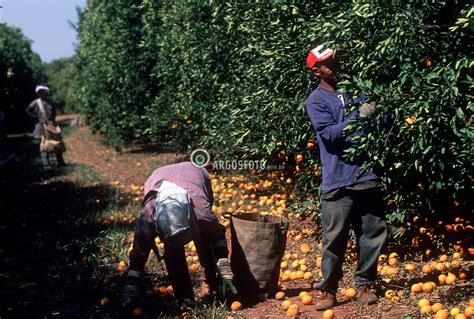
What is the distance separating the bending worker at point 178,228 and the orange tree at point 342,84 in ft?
4.18

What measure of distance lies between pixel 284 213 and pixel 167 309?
3068 mm

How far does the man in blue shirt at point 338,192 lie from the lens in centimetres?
421

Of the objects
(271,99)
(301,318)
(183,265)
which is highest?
(271,99)

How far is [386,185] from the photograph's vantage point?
4836mm

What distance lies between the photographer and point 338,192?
425cm

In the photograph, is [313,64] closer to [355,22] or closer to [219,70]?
[355,22]

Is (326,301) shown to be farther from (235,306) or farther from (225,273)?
(225,273)

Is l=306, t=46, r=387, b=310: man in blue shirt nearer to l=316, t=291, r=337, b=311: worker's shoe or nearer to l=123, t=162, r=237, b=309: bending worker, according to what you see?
l=316, t=291, r=337, b=311: worker's shoe

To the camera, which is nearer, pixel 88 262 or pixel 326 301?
pixel 326 301

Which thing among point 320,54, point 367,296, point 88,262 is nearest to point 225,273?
point 367,296

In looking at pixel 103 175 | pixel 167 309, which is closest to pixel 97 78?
pixel 103 175

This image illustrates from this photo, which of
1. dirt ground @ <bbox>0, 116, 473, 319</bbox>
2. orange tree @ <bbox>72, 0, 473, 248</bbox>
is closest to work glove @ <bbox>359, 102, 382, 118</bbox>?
orange tree @ <bbox>72, 0, 473, 248</bbox>

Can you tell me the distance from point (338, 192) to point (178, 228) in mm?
1260

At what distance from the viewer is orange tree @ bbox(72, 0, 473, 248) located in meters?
3.80
